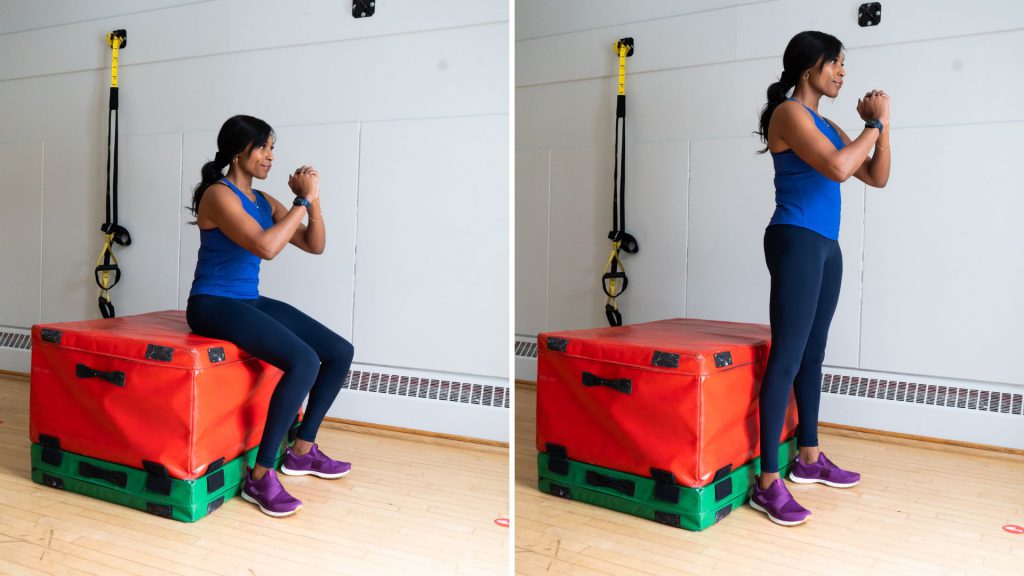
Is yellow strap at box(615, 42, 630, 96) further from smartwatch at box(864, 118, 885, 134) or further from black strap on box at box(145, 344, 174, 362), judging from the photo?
black strap on box at box(145, 344, 174, 362)

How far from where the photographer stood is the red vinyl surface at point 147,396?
1903mm

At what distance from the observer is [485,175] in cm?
263

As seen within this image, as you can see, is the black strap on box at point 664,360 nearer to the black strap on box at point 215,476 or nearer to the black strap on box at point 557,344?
the black strap on box at point 557,344

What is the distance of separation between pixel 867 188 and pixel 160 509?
251 centimetres

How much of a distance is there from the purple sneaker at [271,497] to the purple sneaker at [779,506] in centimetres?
122

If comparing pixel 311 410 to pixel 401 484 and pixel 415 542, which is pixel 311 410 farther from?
pixel 415 542

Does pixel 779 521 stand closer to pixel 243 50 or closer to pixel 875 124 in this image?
pixel 875 124

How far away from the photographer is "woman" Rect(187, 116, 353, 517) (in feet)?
Answer: 6.64

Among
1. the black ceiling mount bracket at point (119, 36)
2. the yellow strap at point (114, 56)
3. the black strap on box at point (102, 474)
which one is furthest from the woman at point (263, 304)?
the black ceiling mount bracket at point (119, 36)

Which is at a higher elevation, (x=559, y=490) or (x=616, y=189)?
(x=616, y=189)

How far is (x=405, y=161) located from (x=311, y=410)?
0.99 metres

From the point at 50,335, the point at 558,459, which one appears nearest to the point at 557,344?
the point at 558,459

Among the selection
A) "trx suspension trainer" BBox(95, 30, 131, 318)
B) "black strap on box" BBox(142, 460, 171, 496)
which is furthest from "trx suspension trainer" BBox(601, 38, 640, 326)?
"trx suspension trainer" BBox(95, 30, 131, 318)

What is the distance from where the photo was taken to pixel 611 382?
1.86 metres
